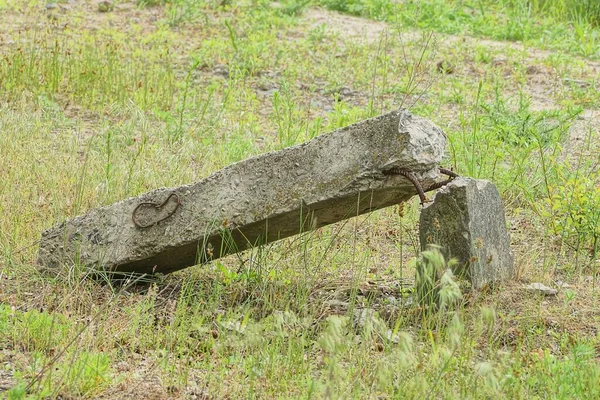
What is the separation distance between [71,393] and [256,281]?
1486mm

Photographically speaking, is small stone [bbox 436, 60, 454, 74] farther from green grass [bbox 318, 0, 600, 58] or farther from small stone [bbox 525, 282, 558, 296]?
small stone [bbox 525, 282, 558, 296]

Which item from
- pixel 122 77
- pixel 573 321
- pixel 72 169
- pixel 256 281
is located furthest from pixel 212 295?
pixel 122 77

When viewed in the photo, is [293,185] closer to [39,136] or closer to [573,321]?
[573,321]

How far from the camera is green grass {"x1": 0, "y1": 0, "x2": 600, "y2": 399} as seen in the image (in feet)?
12.7

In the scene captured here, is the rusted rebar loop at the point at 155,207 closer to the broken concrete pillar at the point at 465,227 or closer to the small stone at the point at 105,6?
the broken concrete pillar at the point at 465,227

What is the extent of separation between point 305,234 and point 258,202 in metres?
0.50

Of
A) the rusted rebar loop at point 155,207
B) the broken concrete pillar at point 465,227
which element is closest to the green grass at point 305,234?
the broken concrete pillar at point 465,227

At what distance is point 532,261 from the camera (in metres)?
5.44

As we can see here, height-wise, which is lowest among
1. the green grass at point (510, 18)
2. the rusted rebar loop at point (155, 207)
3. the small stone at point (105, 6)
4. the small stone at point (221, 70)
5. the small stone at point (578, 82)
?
the small stone at point (221, 70)

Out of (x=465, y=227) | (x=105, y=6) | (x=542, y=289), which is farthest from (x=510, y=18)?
(x=465, y=227)

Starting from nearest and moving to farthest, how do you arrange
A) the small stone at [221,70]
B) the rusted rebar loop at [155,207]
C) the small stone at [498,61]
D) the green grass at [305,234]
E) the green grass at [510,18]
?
the green grass at [305,234] → the rusted rebar loop at [155,207] → the small stone at [221,70] → the small stone at [498,61] → the green grass at [510,18]

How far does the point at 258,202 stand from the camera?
4656 mm

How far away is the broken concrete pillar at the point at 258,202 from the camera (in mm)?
4453

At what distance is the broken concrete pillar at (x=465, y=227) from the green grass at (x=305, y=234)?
5.2 inches
